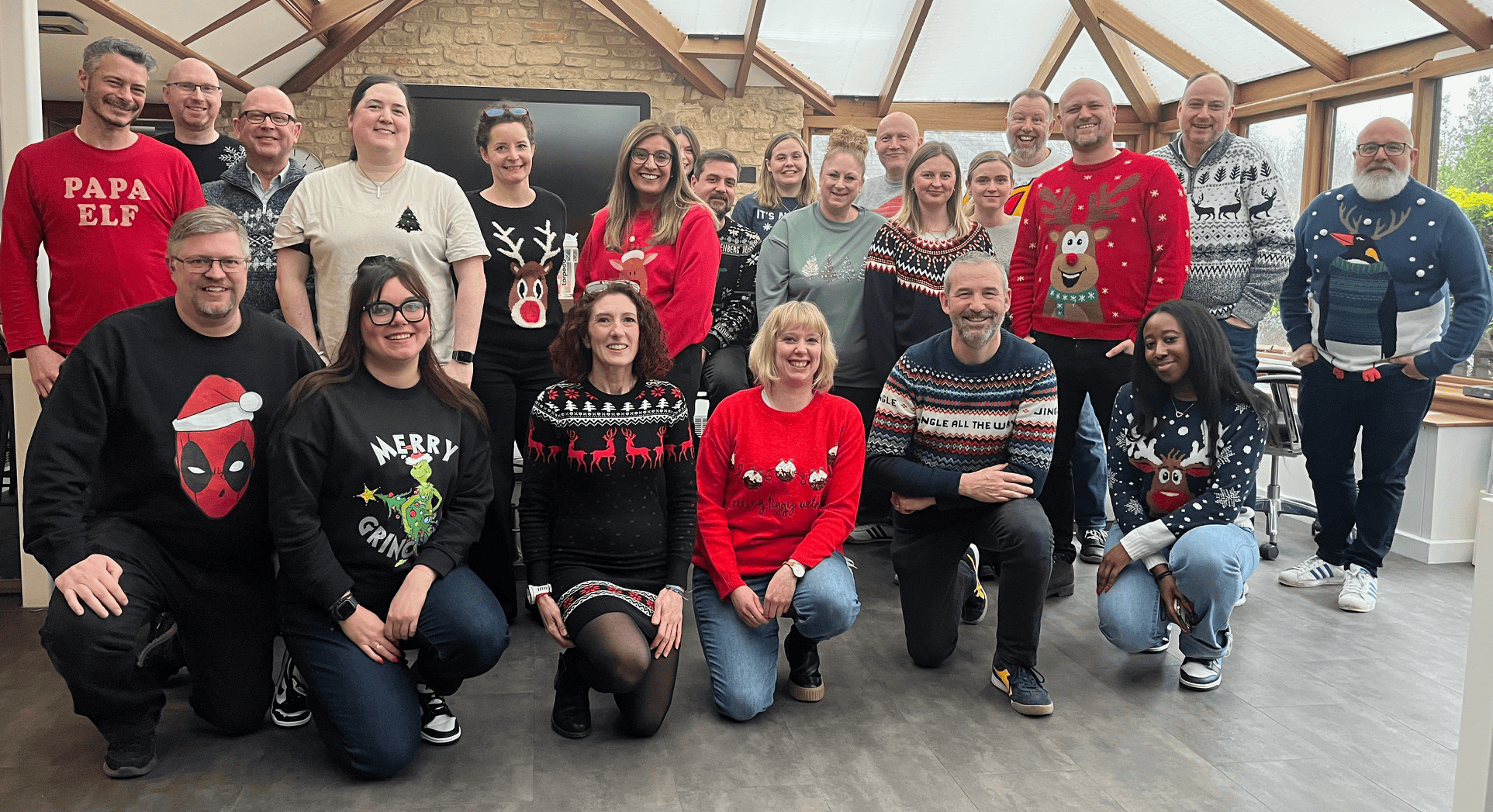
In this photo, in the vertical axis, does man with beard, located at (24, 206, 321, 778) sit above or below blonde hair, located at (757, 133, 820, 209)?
below

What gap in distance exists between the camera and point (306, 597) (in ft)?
7.47

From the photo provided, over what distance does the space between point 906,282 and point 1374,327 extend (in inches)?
64.0

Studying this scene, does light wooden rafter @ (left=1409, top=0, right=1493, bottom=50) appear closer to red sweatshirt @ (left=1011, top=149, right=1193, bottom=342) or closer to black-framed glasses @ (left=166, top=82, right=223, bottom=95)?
red sweatshirt @ (left=1011, top=149, right=1193, bottom=342)

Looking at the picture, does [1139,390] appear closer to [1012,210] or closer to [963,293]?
[963,293]

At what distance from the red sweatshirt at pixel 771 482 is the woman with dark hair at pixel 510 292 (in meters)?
0.73

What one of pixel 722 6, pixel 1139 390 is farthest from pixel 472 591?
pixel 722 6

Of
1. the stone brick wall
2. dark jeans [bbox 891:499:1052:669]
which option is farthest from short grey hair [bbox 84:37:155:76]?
the stone brick wall

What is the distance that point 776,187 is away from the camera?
436cm

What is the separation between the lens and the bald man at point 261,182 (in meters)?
3.15

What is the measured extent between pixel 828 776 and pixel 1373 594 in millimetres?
2395

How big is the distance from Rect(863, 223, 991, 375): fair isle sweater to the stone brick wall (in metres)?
4.39

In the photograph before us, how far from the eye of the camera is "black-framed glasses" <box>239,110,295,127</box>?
313cm

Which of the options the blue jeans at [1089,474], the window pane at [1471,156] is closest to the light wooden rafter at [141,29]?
the blue jeans at [1089,474]

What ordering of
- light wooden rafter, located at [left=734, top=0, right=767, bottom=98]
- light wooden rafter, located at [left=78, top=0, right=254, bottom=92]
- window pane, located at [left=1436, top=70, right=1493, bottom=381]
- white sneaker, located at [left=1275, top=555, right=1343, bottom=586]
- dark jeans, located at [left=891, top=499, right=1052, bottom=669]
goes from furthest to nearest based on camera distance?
1. light wooden rafter, located at [left=734, top=0, right=767, bottom=98]
2. window pane, located at [left=1436, top=70, right=1493, bottom=381]
3. light wooden rafter, located at [left=78, top=0, right=254, bottom=92]
4. white sneaker, located at [left=1275, top=555, right=1343, bottom=586]
5. dark jeans, located at [left=891, top=499, right=1052, bottom=669]
